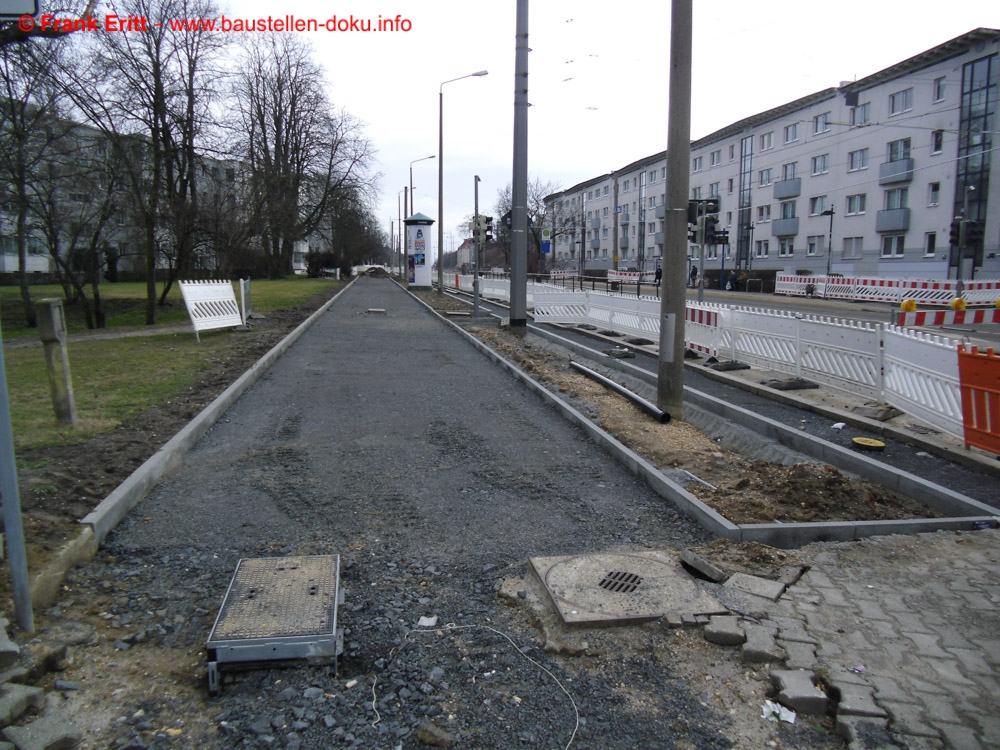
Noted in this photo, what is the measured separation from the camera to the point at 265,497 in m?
5.64

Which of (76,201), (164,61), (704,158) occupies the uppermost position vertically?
(704,158)

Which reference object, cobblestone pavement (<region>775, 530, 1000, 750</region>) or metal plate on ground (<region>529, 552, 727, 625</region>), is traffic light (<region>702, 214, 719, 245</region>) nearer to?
cobblestone pavement (<region>775, 530, 1000, 750</region>)

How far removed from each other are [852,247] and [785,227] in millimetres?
6545

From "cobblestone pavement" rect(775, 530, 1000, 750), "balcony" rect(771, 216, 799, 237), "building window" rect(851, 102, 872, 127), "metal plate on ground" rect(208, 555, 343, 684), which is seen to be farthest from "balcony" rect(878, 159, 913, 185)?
"metal plate on ground" rect(208, 555, 343, 684)

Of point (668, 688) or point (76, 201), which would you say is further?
point (76, 201)

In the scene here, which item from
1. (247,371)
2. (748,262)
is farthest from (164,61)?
(748,262)

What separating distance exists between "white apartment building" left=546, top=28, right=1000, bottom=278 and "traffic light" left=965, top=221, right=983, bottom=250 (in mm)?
371

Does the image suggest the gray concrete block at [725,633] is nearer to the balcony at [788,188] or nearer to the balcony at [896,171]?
the balcony at [896,171]

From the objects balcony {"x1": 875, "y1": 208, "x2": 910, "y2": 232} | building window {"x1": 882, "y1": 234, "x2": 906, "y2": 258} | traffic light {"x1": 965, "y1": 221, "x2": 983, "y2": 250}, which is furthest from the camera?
building window {"x1": 882, "y1": 234, "x2": 906, "y2": 258}

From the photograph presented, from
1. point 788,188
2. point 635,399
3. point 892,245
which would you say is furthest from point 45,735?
point 788,188

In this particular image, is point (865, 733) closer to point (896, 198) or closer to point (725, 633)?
point (725, 633)

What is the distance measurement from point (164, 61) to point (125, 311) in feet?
37.5

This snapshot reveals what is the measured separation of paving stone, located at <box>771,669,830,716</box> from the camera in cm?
306

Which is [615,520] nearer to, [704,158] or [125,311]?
[125,311]
